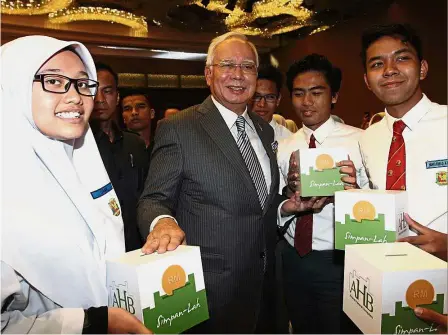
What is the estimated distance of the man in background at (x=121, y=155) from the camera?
246 centimetres

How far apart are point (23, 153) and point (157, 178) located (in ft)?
2.45

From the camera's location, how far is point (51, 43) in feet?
4.12

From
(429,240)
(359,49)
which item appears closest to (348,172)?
(429,240)

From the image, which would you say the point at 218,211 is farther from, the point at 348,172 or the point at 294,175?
the point at 348,172

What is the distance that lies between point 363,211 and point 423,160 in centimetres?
44

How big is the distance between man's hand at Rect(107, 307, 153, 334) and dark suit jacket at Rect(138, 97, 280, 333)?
733 millimetres

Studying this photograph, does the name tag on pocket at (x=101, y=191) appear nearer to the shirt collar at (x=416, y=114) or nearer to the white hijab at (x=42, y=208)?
the white hijab at (x=42, y=208)

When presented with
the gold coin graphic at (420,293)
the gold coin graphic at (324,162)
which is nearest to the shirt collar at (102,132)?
the gold coin graphic at (324,162)

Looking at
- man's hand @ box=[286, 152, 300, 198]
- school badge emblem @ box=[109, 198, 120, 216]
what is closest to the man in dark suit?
man's hand @ box=[286, 152, 300, 198]

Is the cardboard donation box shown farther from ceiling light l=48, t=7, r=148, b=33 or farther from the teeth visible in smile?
ceiling light l=48, t=7, r=148, b=33

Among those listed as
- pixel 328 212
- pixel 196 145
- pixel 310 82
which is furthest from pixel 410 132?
pixel 196 145

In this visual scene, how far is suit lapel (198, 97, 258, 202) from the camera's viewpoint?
6.15 feet

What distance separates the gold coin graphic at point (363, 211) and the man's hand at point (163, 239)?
0.70 meters

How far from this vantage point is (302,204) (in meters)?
2.05
